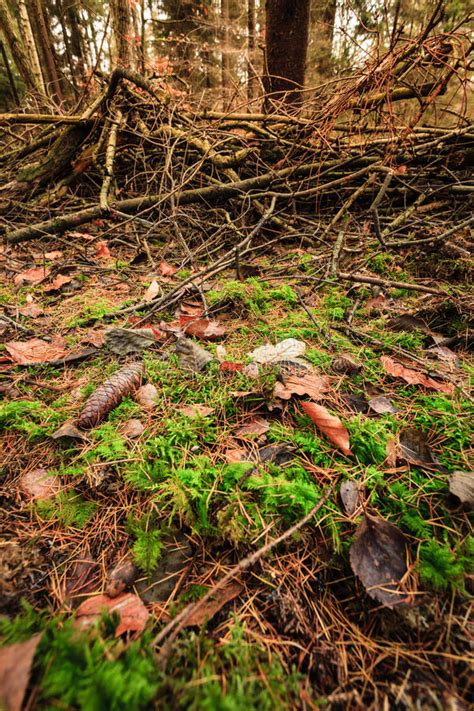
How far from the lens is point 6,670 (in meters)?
0.62

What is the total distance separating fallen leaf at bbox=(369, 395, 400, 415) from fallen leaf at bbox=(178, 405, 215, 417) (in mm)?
712

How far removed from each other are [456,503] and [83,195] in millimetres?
5333

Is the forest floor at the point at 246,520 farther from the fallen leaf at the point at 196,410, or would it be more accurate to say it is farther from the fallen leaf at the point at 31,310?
the fallen leaf at the point at 31,310

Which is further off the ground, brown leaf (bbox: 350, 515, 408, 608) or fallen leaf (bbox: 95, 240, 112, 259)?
fallen leaf (bbox: 95, 240, 112, 259)

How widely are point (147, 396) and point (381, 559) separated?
1115 mm

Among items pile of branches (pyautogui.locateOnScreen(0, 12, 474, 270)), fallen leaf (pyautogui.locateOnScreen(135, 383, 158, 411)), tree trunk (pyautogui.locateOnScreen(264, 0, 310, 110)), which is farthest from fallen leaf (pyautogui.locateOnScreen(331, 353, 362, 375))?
tree trunk (pyautogui.locateOnScreen(264, 0, 310, 110))

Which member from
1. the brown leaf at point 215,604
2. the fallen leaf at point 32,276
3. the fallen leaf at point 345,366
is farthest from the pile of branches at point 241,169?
the brown leaf at point 215,604

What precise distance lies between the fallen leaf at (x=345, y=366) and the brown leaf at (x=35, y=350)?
1.54m

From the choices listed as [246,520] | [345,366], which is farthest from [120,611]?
[345,366]

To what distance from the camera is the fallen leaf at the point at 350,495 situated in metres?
1.03

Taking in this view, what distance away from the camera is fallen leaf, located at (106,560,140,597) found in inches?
35.8

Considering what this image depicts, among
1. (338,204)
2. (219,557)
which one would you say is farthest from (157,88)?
(219,557)

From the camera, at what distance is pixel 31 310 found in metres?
2.45

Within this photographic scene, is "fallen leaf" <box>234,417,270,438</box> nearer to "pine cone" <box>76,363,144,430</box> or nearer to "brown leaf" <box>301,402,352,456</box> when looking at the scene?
"brown leaf" <box>301,402,352,456</box>
